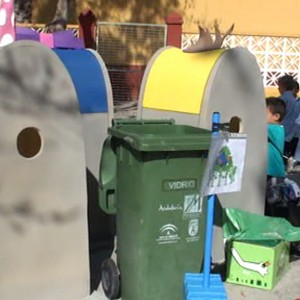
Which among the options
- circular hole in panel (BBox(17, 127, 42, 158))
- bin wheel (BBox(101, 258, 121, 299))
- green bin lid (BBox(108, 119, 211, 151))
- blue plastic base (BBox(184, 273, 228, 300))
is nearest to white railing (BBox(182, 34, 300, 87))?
green bin lid (BBox(108, 119, 211, 151))

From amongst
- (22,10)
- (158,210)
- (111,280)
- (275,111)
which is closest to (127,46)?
(22,10)

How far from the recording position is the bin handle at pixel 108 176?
182 inches

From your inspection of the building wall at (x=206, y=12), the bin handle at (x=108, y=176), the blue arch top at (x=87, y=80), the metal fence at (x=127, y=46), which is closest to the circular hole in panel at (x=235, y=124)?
the blue arch top at (x=87, y=80)

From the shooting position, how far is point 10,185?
412 cm

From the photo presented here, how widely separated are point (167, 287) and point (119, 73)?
11588mm

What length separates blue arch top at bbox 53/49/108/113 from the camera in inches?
217

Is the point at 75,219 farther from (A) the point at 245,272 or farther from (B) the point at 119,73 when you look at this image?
(B) the point at 119,73

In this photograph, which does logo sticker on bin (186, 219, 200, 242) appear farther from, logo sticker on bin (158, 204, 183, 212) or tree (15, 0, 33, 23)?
tree (15, 0, 33, 23)

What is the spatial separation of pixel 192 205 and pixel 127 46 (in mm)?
12180

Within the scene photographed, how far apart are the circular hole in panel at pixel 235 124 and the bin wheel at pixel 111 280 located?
158 cm

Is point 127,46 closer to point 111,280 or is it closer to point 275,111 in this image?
point 275,111

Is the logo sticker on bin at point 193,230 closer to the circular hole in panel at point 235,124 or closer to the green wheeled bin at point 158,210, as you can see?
the green wheeled bin at point 158,210

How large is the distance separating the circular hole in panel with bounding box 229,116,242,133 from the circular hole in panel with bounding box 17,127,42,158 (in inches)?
64.4

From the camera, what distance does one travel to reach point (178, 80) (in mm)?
5336
